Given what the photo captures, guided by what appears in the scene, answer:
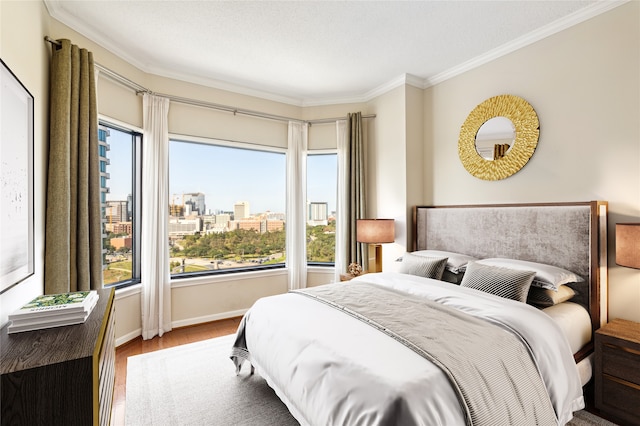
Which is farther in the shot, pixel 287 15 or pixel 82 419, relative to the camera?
pixel 287 15

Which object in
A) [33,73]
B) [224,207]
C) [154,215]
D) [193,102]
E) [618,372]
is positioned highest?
[193,102]

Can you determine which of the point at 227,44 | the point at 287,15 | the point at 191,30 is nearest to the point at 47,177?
the point at 191,30

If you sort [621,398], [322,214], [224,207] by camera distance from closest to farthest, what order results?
[621,398] → [224,207] → [322,214]

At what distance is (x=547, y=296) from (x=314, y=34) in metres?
2.84

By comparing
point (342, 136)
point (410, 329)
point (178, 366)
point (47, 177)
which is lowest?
point (178, 366)

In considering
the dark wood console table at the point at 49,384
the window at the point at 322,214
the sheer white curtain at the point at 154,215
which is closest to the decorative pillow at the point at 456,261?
the window at the point at 322,214

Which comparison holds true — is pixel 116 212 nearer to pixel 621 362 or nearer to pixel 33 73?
pixel 33 73

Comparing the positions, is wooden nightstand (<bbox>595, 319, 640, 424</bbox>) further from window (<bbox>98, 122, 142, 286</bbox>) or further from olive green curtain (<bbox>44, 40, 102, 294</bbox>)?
window (<bbox>98, 122, 142, 286</bbox>)

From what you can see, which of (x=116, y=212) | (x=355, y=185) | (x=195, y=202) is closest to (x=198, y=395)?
(x=116, y=212)

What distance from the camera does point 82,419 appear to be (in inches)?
42.5

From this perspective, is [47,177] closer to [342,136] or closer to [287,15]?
[287,15]

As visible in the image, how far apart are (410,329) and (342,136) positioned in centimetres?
309

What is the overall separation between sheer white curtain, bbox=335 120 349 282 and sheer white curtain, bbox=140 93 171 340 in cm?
210

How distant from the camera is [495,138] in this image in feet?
10.2
